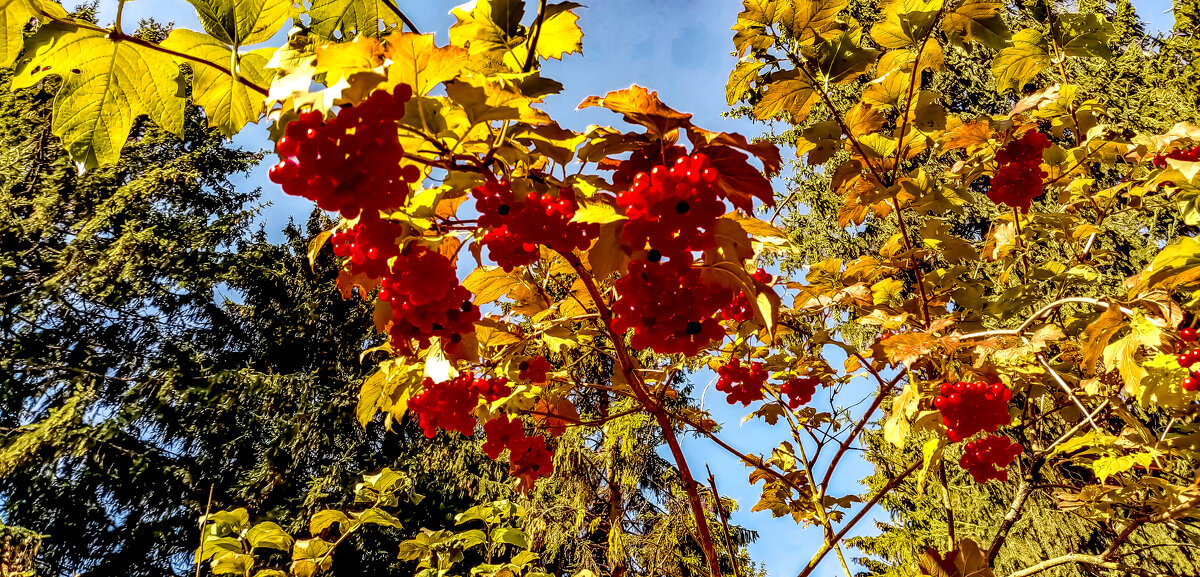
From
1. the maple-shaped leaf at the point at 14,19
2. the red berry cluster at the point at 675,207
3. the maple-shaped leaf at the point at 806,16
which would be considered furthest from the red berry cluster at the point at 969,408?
the maple-shaped leaf at the point at 14,19

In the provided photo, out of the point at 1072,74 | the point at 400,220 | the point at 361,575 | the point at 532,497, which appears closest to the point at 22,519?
the point at 361,575

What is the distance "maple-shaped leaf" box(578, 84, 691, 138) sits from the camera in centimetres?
107

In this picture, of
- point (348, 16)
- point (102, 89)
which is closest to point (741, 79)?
point (348, 16)

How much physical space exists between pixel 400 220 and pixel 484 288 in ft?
1.74

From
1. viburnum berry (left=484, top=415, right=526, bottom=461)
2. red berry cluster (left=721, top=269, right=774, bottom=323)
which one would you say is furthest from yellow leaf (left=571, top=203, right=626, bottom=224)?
viburnum berry (left=484, top=415, right=526, bottom=461)

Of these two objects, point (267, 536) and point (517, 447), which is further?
point (267, 536)

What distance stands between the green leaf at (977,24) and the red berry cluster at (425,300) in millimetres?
1608

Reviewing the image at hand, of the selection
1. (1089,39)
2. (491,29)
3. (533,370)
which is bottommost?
(533,370)

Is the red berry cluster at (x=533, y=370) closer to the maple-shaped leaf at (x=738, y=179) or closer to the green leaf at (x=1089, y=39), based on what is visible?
the maple-shaped leaf at (x=738, y=179)

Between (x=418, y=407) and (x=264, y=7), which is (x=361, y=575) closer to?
(x=418, y=407)

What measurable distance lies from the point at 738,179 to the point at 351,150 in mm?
694

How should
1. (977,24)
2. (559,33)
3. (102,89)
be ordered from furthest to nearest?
(977,24), (559,33), (102,89)

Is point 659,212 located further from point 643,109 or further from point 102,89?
point 102,89

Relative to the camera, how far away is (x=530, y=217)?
3.82 ft
